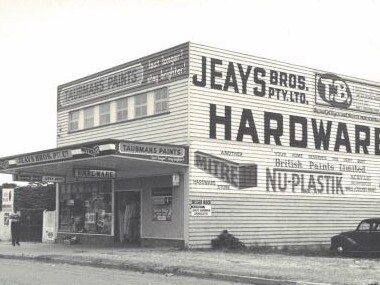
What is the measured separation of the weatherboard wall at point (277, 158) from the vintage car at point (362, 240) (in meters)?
4.42

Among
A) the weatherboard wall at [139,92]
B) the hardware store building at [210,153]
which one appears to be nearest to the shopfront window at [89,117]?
the hardware store building at [210,153]

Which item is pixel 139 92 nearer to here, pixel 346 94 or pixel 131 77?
pixel 131 77

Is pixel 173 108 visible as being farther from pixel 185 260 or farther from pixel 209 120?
pixel 185 260

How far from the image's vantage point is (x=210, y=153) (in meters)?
24.5

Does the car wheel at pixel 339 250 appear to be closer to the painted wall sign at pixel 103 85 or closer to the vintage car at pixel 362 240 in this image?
the vintage car at pixel 362 240

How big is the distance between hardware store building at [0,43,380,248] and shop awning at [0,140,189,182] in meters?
0.05

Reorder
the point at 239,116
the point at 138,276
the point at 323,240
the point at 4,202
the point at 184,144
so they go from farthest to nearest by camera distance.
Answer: the point at 4,202, the point at 323,240, the point at 239,116, the point at 184,144, the point at 138,276

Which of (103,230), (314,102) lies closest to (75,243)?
(103,230)

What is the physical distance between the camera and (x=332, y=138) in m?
28.9

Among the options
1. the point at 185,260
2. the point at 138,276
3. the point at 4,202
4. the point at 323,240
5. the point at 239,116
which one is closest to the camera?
the point at 138,276

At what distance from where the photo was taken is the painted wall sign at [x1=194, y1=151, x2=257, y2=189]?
79.5ft

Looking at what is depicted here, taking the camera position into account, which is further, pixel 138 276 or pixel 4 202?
pixel 4 202

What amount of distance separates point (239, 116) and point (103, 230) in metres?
7.92

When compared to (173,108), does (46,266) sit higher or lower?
lower
